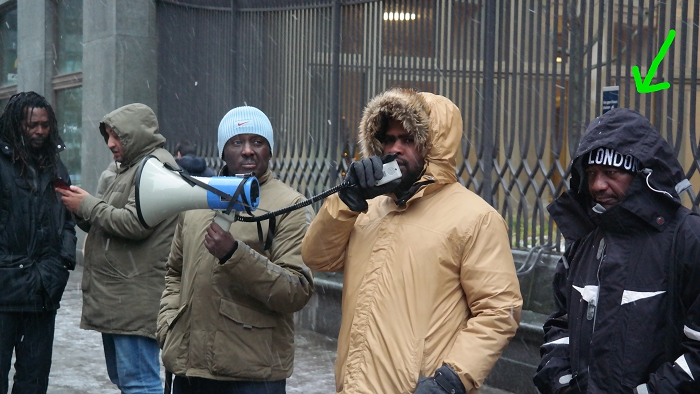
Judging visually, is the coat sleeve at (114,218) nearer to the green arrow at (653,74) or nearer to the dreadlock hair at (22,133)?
the dreadlock hair at (22,133)

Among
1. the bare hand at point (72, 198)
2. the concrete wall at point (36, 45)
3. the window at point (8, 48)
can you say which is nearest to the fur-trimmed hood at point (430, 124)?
the bare hand at point (72, 198)

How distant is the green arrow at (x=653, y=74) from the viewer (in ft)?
18.9

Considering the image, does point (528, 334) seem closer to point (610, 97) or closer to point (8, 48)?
point (610, 97)

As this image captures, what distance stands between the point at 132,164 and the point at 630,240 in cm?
328

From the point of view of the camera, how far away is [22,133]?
5137 millimetres

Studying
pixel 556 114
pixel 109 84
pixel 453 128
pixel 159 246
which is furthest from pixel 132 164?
pixel 109 84

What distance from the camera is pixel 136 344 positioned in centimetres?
502

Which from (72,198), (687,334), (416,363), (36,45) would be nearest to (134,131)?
(72,198)

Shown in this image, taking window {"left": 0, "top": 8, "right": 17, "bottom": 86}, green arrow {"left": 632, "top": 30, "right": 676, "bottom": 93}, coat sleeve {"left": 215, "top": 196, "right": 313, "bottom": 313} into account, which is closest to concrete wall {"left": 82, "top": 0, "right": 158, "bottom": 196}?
window {"left": 0, "top": 8, "right": 17, "bottom": 86}

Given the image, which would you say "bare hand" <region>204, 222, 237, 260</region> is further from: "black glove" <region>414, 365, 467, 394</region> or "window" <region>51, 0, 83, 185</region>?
"window" <region>51, 0, 83, 185</region>

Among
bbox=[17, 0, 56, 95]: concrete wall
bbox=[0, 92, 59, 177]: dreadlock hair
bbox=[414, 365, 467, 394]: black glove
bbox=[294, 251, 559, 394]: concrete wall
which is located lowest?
bbox=[294, 251, 559, 394]: concrete wall

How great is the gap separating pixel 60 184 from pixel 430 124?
2.83 meters

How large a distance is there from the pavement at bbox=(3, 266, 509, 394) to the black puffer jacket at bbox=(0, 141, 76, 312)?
6.27 ft

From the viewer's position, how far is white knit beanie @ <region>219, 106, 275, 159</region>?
407cm
